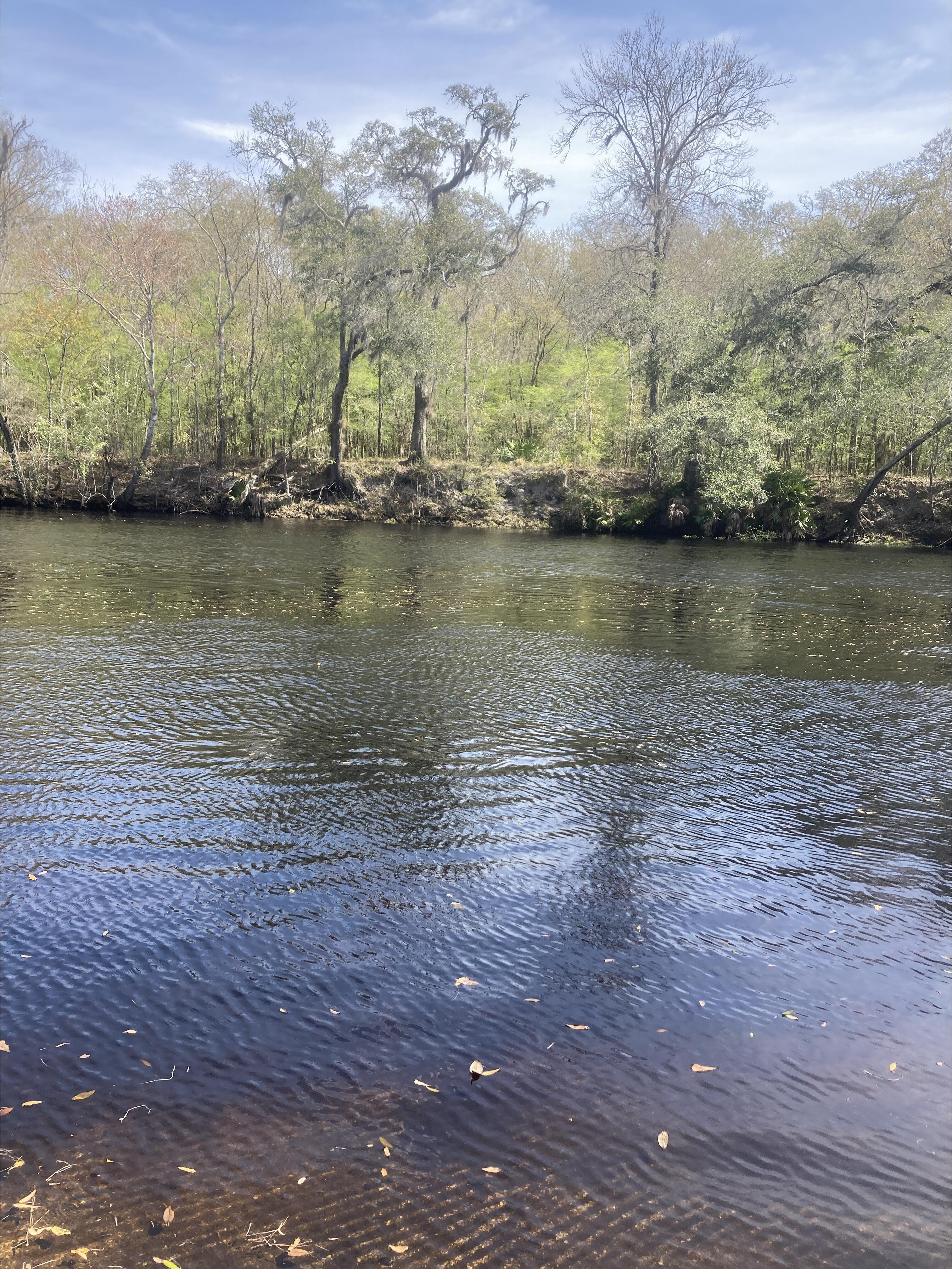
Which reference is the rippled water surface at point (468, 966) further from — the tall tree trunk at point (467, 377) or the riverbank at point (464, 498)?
the tall tree trunk at point (467, 377)

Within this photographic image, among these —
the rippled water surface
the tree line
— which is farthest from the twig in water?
the tree line

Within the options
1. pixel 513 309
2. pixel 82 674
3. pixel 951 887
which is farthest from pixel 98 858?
pixel 513 309

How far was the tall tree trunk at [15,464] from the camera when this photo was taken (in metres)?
36.2

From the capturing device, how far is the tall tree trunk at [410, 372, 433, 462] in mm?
42469

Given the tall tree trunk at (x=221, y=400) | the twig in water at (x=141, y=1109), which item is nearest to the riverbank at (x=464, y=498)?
the tall tree trunk at (x=221, y=400)

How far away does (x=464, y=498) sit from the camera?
42.1 metres

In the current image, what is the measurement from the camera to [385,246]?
3772cm

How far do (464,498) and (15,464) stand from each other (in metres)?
20.4

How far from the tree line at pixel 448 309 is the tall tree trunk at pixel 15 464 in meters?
0.22

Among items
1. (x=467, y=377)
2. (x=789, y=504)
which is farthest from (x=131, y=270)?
(x=789, y=504)

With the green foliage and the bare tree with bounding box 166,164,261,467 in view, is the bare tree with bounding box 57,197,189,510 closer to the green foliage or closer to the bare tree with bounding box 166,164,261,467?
the bare tree with bounding box 166,164,261,467

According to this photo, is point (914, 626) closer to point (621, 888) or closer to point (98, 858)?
point (621, 888)

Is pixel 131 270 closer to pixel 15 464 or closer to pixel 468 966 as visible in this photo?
pixel 15 464

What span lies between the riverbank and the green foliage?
19.1 inches
